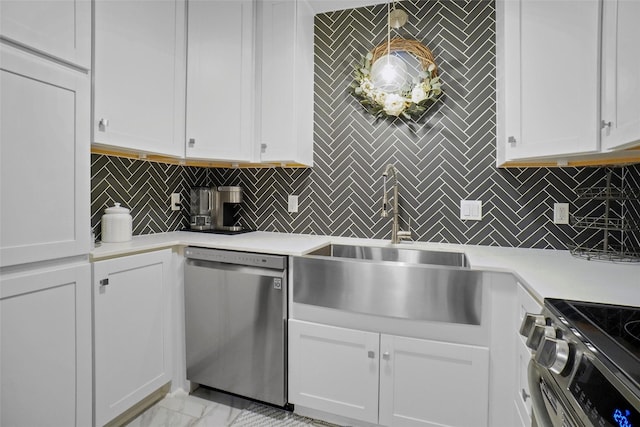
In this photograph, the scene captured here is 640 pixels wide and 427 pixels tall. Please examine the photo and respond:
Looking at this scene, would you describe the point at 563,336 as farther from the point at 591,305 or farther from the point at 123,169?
the point at 123,169

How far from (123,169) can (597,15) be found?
2.59 m

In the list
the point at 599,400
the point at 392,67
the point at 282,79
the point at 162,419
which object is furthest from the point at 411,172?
the point at 162,419

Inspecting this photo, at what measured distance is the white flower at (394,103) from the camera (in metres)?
2.05

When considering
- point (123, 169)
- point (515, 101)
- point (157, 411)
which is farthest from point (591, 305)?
point (123, 169)

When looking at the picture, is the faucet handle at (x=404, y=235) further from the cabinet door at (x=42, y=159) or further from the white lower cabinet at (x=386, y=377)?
the cabinet door at (x=42, y=159)

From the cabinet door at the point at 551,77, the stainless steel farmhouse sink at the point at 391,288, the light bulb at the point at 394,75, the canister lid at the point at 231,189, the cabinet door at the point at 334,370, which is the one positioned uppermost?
the light bulb at the point at 394,75

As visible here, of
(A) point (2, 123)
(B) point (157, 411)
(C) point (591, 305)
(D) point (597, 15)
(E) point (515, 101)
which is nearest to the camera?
(C) point (591, 305)

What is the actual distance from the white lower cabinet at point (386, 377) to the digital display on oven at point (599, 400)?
2.77ft

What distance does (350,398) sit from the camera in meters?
1.63

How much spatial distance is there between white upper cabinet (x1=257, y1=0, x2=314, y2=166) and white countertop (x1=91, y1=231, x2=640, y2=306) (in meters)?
0.59

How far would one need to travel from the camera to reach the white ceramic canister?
1.86 metres

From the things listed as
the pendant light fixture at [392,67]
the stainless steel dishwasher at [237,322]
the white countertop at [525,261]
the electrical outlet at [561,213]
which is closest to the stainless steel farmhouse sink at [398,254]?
the white countertop at [525,261]

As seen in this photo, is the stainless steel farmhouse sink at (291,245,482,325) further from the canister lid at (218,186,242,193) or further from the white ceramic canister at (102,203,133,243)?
the white ceramic canister at (102,203,133,243)

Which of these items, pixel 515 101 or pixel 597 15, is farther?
pixel 515 101
